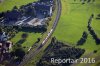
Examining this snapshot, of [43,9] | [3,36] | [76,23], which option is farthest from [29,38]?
[43,9]

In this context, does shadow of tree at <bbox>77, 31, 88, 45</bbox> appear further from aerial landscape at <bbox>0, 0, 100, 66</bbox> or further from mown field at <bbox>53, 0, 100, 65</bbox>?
mown field at <bbox>53, 0, 100, 65</bbox>

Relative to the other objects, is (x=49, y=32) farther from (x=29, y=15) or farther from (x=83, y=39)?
(x=29, y=15)

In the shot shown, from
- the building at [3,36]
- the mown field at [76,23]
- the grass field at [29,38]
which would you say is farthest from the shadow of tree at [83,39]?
the building at [3,36]

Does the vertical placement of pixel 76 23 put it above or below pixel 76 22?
below

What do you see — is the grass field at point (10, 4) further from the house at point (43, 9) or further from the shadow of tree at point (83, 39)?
the shadow of tree at point (83, 39)

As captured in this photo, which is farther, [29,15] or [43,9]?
[43,9]

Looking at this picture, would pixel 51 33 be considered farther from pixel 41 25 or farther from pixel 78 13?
pixel 78 13

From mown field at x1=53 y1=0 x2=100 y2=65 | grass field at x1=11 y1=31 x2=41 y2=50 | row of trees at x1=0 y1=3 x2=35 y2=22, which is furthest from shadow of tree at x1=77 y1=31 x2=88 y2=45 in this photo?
row of trees at x1=0 y1=3 x2=35 y2=22
